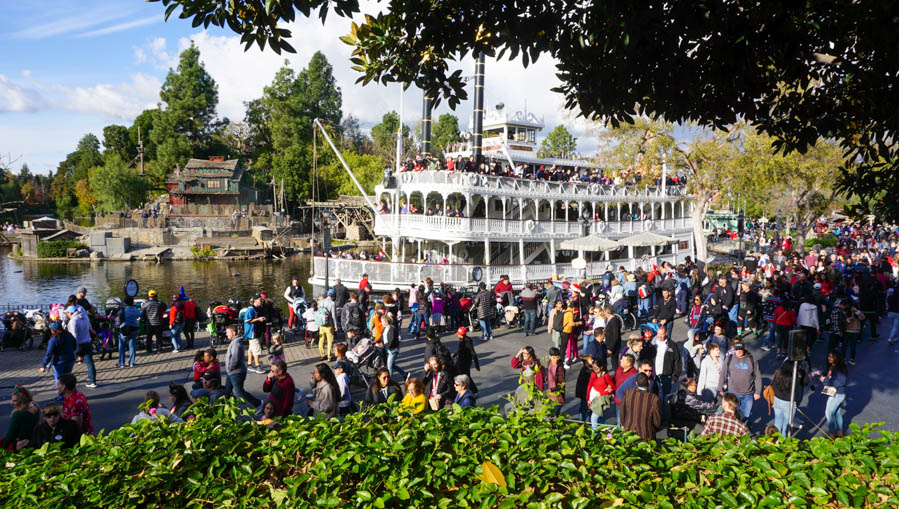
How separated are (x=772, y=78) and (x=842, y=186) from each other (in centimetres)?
134

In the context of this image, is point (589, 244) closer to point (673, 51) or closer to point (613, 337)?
point (613, 337)

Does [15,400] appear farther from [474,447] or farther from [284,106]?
[284,106]

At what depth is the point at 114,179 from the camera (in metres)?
62.8

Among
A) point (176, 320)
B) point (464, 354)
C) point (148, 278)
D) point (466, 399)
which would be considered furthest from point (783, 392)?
point (148, 278)

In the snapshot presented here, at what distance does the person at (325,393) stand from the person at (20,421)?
9.70 ft

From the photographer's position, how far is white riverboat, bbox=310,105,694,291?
23531 millimetres

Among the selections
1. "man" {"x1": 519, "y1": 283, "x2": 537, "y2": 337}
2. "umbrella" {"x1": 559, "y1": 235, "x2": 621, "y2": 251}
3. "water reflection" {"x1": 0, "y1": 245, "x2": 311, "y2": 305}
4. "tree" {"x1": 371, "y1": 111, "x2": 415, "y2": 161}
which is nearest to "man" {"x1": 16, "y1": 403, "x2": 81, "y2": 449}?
"man" {"x1": 519, "y1": 283, "x2": 537, "y2": 337}

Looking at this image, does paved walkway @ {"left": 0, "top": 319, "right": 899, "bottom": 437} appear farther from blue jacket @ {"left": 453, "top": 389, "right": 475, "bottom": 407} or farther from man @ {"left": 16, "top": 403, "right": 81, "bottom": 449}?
man @ {"left": 16, "top": 403, "right": 81, "bottom": 449}

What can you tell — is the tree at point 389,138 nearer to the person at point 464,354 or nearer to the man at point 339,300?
the man at point 339,300

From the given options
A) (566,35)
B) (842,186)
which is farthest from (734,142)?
(566,35)

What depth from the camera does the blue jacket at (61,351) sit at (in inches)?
357

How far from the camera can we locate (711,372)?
8.59 metres

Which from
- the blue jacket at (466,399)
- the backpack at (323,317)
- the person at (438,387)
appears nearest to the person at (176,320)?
the backpack at (323,317)

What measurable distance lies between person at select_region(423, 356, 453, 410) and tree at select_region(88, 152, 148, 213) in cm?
6808
